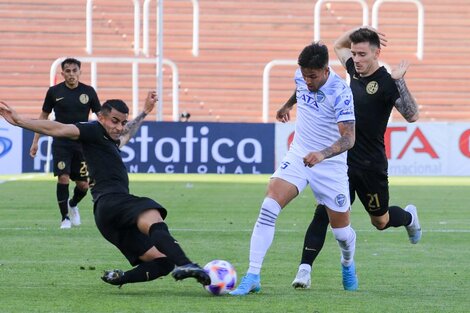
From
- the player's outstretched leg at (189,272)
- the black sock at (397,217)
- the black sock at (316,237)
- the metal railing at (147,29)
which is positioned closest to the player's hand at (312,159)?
the player's outstretched leg at (189,272)

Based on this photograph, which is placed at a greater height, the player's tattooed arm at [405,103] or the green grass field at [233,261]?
the player's tattooed arm at [405,103]

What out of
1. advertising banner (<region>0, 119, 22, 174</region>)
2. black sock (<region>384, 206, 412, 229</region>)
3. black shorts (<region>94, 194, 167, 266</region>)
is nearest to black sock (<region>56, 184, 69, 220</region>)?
black sock (<region>384, 206, 412, 229</region>)

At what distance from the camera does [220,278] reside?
878 cm

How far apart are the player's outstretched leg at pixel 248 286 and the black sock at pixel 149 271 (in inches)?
21.6

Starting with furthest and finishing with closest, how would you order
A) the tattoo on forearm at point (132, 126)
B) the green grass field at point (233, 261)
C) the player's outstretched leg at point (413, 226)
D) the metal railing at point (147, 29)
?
1. the metal railing at point (147, 29)
2. the player's outstretched leg at point (413, 226)
3. the tattoo on forearm at point (132, 126)
4. the green grass field at point (233, 261)

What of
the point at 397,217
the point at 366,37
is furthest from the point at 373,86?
the point at 397,217

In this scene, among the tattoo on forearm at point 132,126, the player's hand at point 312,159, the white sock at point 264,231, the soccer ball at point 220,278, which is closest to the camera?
the player's hand at point 312,159

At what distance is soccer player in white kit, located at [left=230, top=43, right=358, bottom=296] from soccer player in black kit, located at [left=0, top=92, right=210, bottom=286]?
74 centimetres

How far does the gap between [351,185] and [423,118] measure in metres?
28.6

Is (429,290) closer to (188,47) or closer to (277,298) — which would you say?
(277,298)

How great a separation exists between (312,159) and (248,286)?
111cm

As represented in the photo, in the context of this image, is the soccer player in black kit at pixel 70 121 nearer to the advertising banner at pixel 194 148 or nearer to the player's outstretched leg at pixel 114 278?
the player's outstretched leg at pixel 114 278

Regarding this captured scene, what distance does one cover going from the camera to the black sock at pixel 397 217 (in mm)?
10898

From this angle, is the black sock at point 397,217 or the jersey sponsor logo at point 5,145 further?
the jersey sponsor logo at point 5,145
